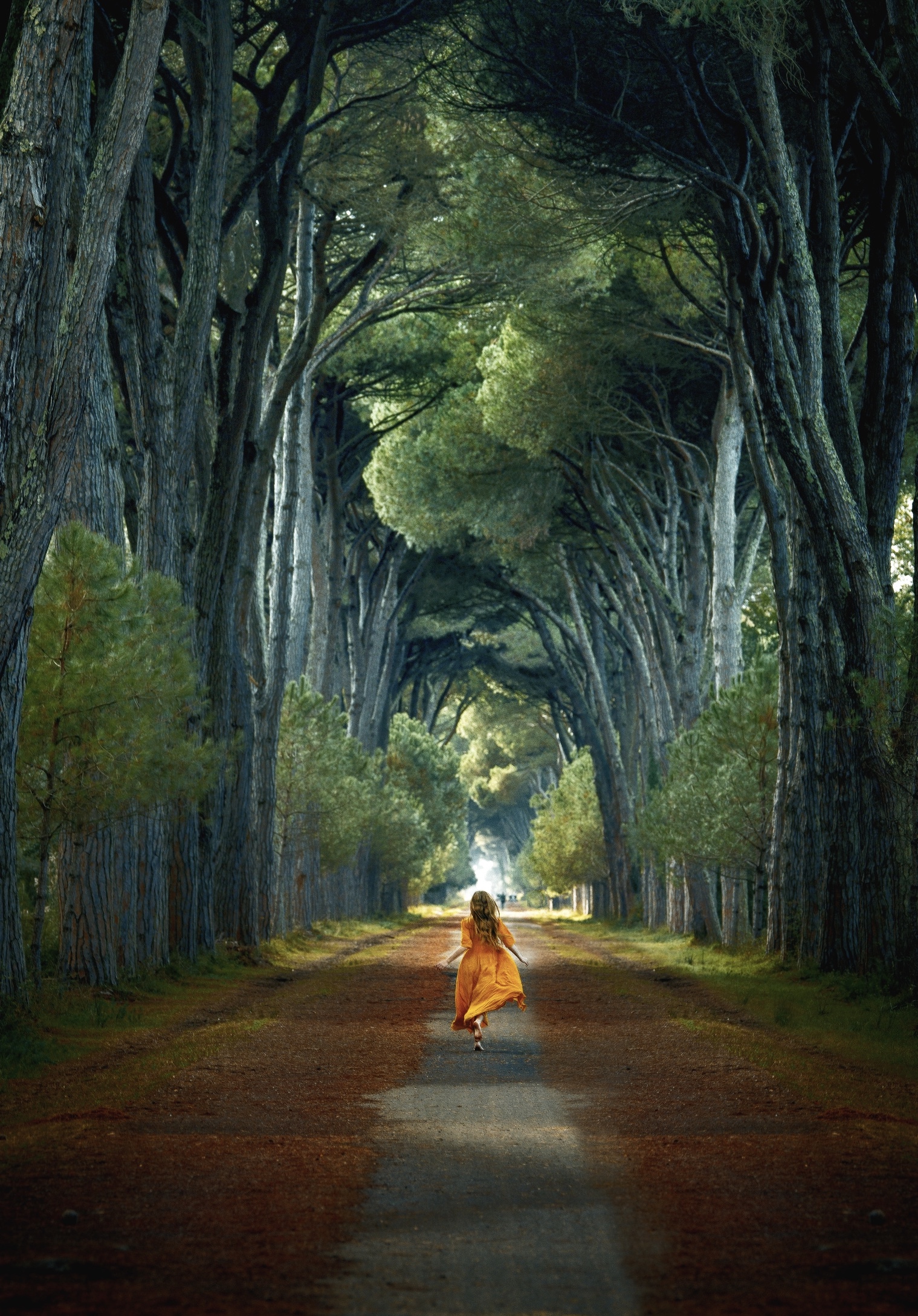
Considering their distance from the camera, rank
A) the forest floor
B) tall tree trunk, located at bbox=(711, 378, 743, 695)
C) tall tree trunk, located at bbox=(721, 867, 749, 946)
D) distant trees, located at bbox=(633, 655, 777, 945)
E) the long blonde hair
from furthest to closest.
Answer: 1. tall tree trunk, located at bbox=(721, 867, 749, 946)
2. tall tree trunk, located at bbox=(711, 378, 743, 695)
3. distant trees, located at bbox=(633, 655, 777, 945)
4. the long blonde hair
5. the forest floor

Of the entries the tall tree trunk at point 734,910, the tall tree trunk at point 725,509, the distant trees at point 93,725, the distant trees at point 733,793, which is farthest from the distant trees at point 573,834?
the distant trees at point 93,725

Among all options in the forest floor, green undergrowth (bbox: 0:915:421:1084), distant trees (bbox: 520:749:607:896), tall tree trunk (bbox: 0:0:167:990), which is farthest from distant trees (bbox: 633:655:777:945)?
distant trees (bbox: 520:749:607:896)

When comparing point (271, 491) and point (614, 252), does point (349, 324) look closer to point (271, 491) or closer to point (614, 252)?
point (614, 252)

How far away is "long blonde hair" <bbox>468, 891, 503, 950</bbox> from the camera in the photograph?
10.0 m

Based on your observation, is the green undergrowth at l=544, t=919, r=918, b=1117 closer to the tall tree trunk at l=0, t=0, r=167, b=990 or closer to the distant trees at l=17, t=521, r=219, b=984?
the distant trees at l=17, t=521, r=219, b=984

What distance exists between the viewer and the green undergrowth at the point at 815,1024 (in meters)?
7.83

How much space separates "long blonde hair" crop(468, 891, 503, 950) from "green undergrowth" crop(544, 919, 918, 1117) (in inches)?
76.6

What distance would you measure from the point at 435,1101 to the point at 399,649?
106 feet

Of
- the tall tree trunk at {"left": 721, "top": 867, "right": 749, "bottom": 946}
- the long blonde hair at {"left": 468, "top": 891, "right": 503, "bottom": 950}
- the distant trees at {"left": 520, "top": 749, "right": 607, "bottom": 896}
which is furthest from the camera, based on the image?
the distant trees at {"left": 520, "top": 749, "right": 607, "bottom": 896}

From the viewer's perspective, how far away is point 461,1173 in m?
5.23

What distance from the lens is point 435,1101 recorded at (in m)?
7.13

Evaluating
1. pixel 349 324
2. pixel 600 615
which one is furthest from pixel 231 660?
pixel 600 615

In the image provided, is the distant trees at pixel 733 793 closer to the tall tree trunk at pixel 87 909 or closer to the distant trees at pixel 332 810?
the distant trees at pixel 332 810

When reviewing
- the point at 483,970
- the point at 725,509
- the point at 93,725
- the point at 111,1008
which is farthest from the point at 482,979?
the point at 725,509
